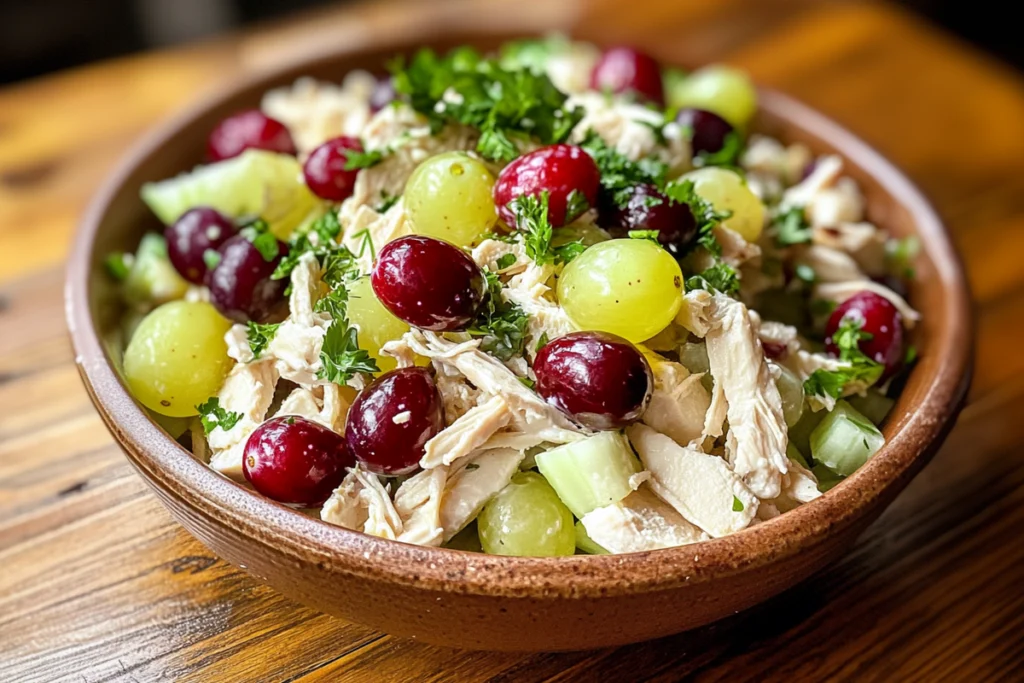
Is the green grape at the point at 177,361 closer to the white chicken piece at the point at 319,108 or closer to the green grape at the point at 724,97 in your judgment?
the white chicken piece at the point at 319,108

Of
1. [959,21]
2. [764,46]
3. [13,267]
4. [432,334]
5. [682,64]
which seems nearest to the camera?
[432,334]

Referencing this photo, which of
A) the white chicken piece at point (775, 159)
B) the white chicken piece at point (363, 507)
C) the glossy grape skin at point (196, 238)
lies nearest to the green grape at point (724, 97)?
the white chicken piece at point (775, 159)

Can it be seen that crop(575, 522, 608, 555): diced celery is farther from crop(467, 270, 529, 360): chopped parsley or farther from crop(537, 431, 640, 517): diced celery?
crop(467, 270, 529, 360): chopped parsley

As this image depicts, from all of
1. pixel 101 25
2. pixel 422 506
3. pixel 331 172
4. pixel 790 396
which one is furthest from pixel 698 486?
pixel 101 25

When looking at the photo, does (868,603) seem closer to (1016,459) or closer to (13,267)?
(1016,459)

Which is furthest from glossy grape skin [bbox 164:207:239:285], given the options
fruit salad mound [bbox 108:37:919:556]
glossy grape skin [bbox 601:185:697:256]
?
glossy grape skin [bbox 601:185:697:256]

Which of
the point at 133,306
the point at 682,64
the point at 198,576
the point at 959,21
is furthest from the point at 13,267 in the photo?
the point at 959,21
